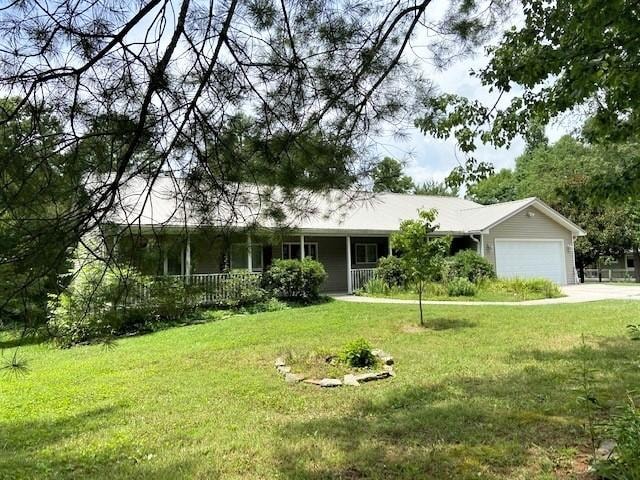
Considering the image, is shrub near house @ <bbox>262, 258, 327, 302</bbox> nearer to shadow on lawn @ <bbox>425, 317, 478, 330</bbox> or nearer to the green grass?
shadow on lawn @ <bbox>425, 317, 478, 330</bbox>

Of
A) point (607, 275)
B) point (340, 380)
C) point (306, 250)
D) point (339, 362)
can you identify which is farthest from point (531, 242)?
point (340, 380)

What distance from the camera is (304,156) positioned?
3.71 metres

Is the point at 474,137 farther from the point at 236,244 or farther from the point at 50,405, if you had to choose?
the point at 50,405

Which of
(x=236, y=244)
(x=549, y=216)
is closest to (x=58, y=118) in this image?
(x=236, y=244)

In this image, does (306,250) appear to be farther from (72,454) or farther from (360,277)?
(72,454)

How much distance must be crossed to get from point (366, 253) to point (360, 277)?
6.53 ft

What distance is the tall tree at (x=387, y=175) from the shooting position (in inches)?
151

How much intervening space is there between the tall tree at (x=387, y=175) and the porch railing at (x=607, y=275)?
2846 centimetres

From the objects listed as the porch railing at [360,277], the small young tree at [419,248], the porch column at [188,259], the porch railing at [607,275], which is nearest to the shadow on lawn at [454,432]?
the porch column at [188,259]

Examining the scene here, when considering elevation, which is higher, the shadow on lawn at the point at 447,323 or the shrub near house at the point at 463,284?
the shrub near house at the point at 463,284

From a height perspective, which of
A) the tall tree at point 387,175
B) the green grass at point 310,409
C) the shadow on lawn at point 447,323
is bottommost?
the green grass at point 310,409

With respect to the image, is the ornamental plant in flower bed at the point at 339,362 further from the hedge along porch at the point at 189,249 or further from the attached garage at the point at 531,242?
the attached garage at the point at 531,242

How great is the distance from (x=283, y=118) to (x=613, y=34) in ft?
10.9

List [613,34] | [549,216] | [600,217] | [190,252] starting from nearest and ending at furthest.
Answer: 1. [190,252]
2. [613,34]
3. [549,216]
4. [600,217]
